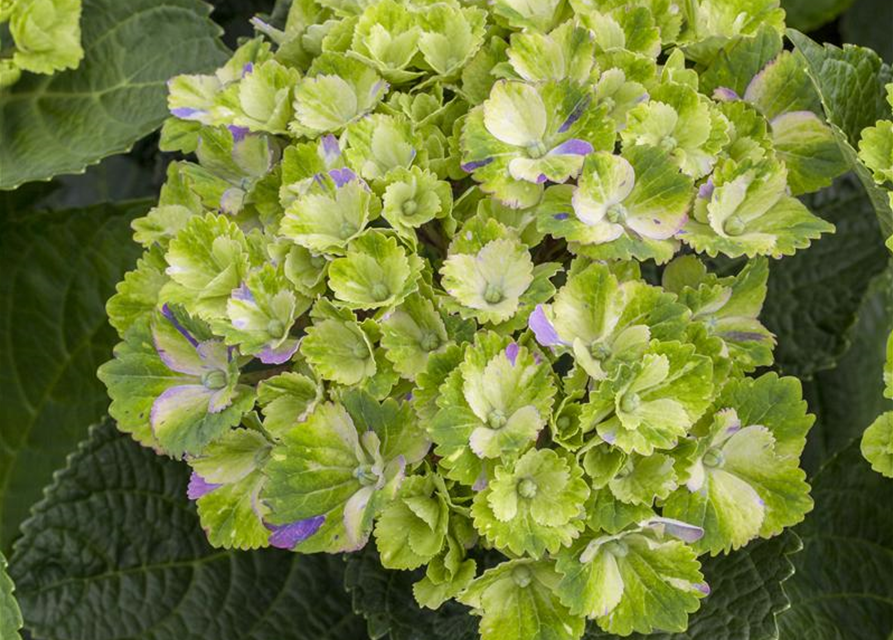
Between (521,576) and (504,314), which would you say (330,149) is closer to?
(504,314)

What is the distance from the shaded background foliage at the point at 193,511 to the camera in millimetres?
979

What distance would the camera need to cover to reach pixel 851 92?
0.91 metres

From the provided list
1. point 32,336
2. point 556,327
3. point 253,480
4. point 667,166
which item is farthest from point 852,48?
point 32,336

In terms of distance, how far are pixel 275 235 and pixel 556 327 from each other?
0.24 meters

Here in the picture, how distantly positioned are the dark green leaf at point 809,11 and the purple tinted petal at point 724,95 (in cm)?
70

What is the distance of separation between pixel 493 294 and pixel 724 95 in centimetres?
26

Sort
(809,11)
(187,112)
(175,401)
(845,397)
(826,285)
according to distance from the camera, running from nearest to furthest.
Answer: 1. (175,401)
2. (187,112)
3. (826,285)
4. (845,397)
5. (809,11)

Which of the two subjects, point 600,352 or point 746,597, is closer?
point 600,352

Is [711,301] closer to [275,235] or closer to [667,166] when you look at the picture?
[667,166]

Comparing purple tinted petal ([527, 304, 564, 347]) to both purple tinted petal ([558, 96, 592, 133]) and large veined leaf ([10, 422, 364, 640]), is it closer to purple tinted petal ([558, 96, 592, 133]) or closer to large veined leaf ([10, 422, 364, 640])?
purple tinted petal ([558, 96, 592, 133])

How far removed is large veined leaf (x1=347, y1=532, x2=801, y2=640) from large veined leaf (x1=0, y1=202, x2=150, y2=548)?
47cm

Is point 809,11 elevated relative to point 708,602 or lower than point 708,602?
elevated

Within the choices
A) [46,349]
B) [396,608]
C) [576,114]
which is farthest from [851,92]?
[46,349]

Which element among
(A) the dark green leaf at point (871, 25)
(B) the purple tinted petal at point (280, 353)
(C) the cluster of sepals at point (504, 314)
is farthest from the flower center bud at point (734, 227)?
(A) the dark green leaf at point (871, 25)
